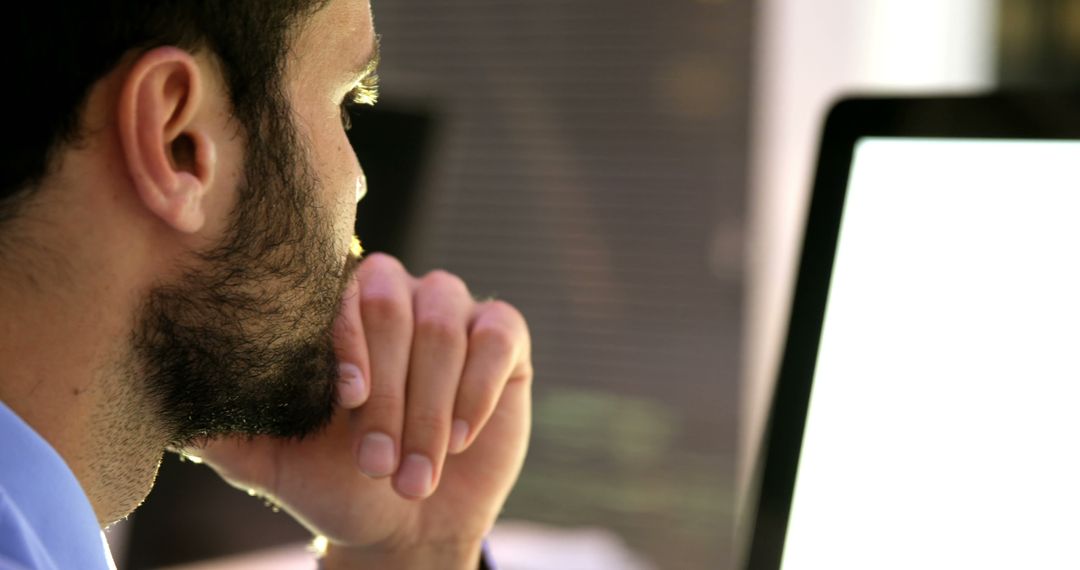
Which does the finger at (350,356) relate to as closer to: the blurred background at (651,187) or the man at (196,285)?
the man at (196,285)

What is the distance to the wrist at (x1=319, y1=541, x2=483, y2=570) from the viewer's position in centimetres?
93

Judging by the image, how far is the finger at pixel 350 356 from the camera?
2.73 feet

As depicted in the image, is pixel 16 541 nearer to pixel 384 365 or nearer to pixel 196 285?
pixel 196 285

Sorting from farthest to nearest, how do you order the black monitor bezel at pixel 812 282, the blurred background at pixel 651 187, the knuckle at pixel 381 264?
the blurred background at pixel 651 187, the knuckle at pixel 381 264, the black monitor bezel at pixel 812 282

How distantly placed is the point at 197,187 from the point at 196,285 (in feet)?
0.20

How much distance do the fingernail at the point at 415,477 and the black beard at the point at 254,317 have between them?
93 mm

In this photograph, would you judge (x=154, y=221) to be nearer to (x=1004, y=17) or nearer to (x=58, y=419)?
(x=58, y=419)

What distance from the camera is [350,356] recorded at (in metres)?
0.84

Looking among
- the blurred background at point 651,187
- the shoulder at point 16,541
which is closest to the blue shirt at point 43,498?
the shoulder at point 16,541

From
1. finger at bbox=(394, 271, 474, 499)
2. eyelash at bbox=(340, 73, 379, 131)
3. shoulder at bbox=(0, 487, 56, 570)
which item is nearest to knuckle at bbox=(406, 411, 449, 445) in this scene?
finger at bbox=(394, 271, 474, 499)

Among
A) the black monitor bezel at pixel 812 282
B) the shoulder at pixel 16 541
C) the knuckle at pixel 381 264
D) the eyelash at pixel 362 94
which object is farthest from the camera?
the knuckle at pixel 381 264

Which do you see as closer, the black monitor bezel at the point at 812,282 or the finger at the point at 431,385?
the black monitor bezel at the point at 812,282

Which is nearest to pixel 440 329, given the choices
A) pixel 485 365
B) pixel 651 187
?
pixel 485 365

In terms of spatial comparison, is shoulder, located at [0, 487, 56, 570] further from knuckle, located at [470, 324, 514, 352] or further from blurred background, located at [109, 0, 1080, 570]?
blurred background, located at [109, 0, 1080, 570]
